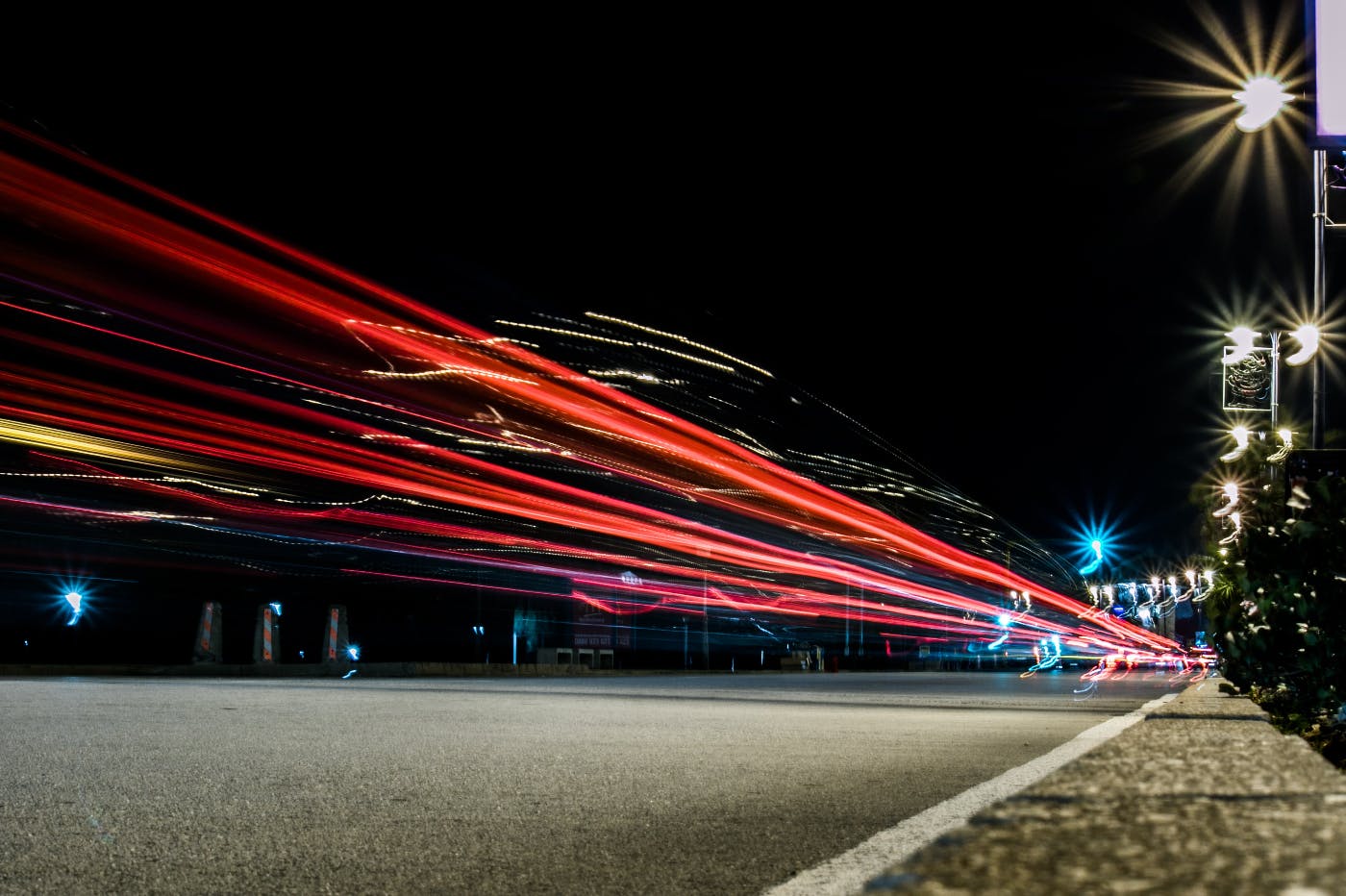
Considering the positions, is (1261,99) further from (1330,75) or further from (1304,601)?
(1304,601)

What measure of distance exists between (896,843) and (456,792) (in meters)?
3.09

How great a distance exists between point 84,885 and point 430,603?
52.1 m

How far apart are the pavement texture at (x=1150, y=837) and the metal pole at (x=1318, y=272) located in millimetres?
14649

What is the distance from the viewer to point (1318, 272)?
16812 mm

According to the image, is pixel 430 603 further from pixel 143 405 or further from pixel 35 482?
pixel 143 405

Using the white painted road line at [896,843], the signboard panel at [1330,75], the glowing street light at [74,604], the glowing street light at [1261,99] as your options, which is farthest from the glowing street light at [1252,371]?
the glowing street light at [74,604]

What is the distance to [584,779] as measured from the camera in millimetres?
9211

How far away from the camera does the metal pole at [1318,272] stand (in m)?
15.5

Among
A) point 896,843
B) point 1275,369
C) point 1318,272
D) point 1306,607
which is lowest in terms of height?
point 896,843

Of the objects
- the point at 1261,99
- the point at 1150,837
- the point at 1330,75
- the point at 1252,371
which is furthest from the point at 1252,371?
the point at 1150,837

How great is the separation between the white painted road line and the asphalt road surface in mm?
120

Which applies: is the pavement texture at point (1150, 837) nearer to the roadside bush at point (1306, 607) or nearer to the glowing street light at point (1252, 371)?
the roadside bush at point (1306, 607)

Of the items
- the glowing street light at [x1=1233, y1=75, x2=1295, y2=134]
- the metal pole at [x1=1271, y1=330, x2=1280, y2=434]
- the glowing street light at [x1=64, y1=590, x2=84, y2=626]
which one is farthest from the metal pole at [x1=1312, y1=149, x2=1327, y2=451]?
the glowing street light at [x1=64, y1=590, x2=84, y2=626]

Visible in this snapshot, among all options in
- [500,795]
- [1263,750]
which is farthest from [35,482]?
[1263,750]
